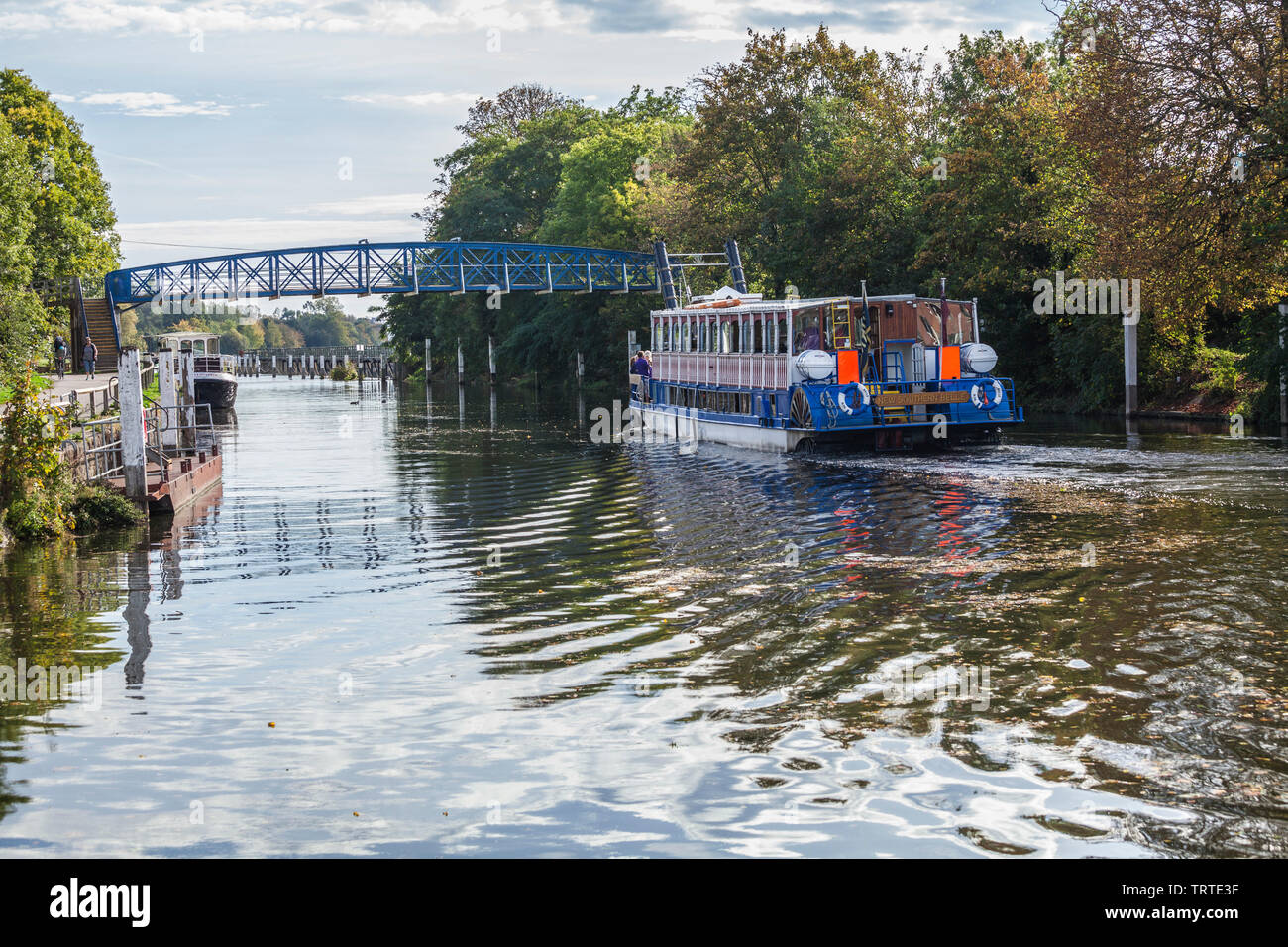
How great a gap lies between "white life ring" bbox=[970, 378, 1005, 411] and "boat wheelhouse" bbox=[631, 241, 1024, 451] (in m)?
0.02

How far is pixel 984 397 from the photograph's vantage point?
109ft

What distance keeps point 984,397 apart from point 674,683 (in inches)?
940

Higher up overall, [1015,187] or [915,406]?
[1015,187]

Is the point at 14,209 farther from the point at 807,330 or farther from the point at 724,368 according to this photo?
the point at 807,330

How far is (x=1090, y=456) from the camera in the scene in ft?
99.2

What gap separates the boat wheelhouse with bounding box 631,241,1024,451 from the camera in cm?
3281

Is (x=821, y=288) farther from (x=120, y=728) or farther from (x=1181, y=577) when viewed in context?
(x=120, y=728)

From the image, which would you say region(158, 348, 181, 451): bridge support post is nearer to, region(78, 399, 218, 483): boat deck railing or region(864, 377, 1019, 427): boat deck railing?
region(78, 399, 218, 483): boat deck railing

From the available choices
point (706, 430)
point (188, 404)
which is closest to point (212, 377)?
point (706, 430)

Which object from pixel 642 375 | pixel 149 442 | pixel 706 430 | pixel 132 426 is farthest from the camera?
pixel 642 375

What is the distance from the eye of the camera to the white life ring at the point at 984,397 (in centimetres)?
3325

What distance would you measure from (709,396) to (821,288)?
1934 centimetres

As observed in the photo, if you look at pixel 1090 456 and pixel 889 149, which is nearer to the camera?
pixel 1090 456
